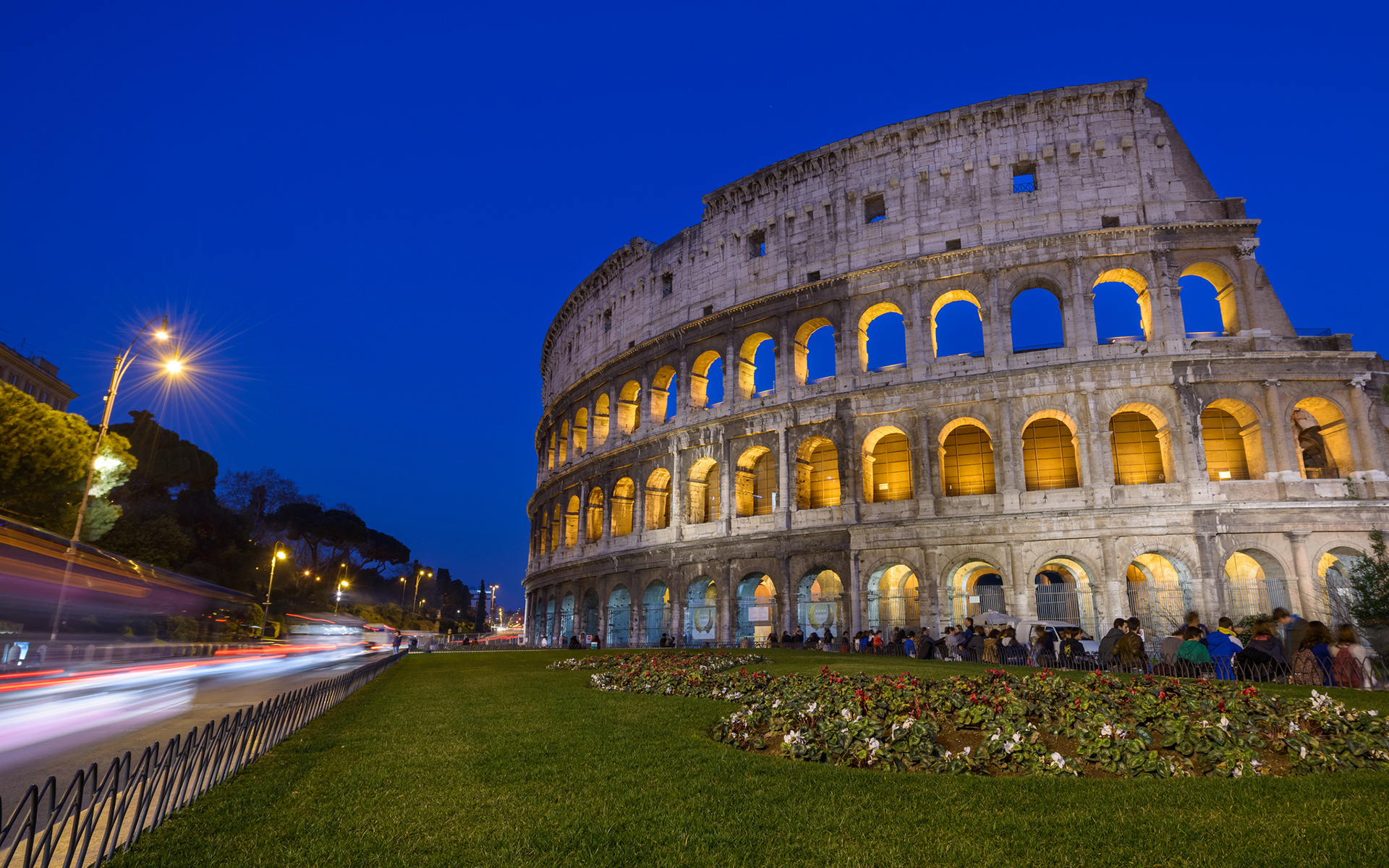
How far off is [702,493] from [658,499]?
2966 mm

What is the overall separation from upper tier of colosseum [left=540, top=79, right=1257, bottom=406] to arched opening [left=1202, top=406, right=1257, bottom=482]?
6438mm

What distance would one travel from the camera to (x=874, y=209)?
1209 inches

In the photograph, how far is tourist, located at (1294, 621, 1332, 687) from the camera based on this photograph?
11766mm

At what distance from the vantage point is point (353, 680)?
51.7ft

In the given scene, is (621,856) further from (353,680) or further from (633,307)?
(633,307)

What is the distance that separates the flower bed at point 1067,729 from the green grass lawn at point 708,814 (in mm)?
336

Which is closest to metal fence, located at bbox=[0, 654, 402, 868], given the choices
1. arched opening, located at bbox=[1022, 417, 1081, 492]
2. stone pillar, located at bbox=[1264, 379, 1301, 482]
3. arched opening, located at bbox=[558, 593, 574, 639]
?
arched opening, located at bbox=[1022, 417, 1081, 492]

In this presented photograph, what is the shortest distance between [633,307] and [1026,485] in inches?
820

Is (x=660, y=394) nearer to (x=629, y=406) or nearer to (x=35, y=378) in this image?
(x=629, y=406)

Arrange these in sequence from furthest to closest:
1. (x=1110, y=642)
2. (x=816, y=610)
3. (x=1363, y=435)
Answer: (x=816, y=610) < (x=1363, y=435) < (x=1110, y=642)

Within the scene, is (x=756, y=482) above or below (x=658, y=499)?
above

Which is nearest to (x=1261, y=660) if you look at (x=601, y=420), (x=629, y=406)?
(x=629, y=406)

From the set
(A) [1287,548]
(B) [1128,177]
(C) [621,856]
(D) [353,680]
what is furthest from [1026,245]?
(C) [621,856]

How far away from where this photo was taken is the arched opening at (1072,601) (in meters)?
24.2
